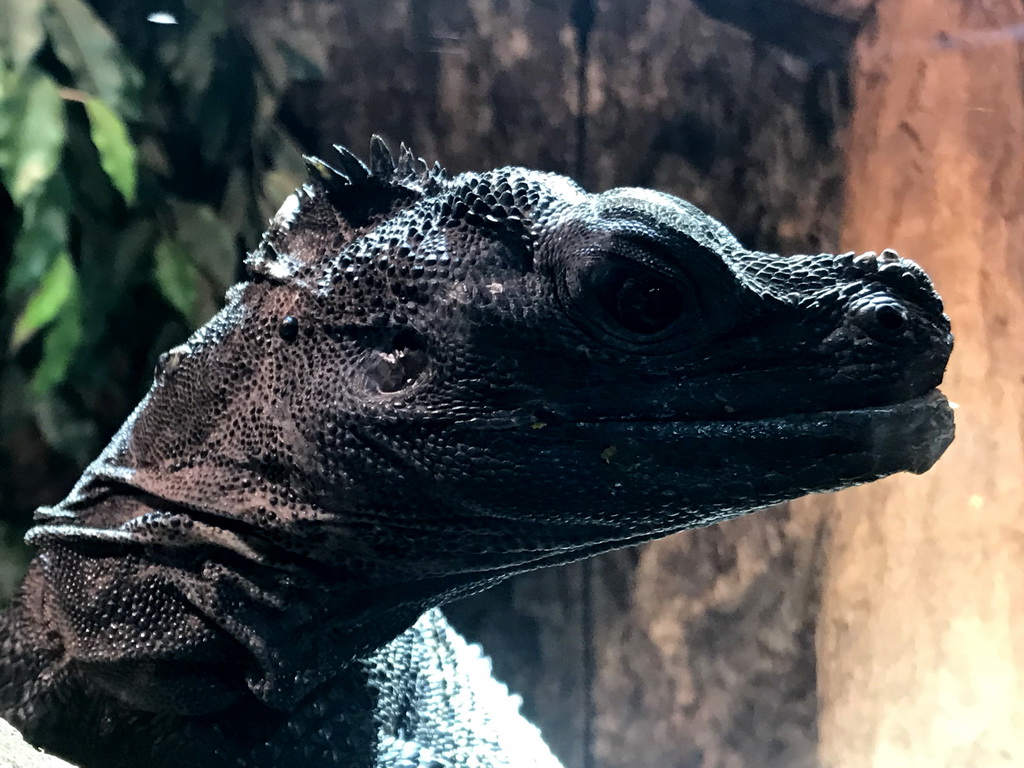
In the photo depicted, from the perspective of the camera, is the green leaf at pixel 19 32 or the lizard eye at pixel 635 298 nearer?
the lizard eye at pixel 635 298

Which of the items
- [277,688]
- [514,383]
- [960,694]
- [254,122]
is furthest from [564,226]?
[960,694]

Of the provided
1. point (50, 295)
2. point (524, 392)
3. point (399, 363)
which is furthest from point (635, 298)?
point (50, 295)

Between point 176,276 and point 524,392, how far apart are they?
128 centimetres

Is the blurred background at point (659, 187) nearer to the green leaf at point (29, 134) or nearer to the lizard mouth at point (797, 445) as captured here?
the green leaf at point (29, 134)

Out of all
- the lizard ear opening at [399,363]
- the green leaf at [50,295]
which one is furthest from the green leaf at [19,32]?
the lizard ear opening at [399,363]

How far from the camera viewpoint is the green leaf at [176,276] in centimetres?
185

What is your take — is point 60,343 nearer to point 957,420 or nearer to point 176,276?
point 176,276

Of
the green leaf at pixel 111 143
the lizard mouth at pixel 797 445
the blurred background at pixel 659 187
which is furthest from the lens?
the blurred background at pixel 659 187

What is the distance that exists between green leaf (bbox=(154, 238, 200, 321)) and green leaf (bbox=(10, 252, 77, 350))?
0.20 meters

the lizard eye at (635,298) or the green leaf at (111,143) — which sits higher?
the green leaf at (111,143)

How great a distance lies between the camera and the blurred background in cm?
182

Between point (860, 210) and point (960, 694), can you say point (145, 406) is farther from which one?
point (960, 694)

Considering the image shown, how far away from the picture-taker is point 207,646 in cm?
90

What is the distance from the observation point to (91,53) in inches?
67.6
